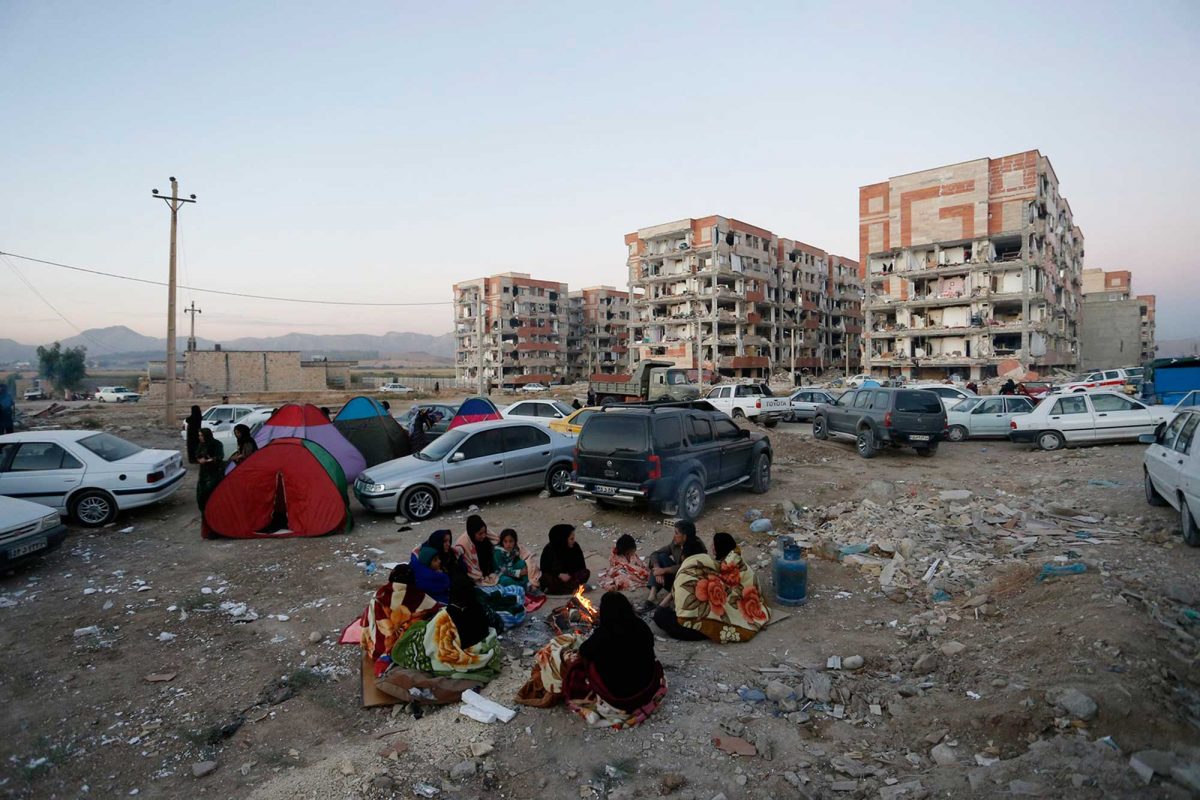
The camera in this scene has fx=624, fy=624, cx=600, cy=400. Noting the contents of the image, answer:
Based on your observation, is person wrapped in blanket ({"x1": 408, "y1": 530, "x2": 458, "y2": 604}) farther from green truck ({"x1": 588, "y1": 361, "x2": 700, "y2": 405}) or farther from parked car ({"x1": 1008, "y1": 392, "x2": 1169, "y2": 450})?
green truck ({"x1": 588, "y1": 361, "x2": 700, "y2": 405})

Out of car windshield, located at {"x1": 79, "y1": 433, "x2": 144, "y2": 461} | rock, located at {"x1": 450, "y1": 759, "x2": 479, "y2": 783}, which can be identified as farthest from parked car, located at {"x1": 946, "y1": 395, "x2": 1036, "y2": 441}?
car windshield, located at {"x1": 79, "y1": 433, "x2": 144, "y2": 461}

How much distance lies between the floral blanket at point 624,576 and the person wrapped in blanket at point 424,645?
2024 millimetres

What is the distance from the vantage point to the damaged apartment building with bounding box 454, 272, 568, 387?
279ft

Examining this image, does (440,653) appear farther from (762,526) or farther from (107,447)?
(107,447)

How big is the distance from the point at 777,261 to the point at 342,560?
6781 cm

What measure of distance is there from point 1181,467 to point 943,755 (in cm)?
581

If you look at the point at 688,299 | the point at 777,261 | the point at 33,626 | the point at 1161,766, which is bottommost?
the point at 33,626

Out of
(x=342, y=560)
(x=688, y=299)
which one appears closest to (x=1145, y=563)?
(x=342, y=560)

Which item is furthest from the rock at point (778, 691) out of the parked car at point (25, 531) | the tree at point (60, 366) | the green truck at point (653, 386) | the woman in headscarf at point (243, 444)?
the tree at point (60, 366)

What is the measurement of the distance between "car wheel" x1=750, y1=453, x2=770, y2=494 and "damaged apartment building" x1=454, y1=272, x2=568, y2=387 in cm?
7061

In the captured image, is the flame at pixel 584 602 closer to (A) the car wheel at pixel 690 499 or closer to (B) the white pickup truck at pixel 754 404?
(A) the car wheel at pixel 690 499

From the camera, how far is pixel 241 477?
33.0ft

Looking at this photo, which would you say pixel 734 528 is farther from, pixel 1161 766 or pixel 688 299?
pixel 688 299

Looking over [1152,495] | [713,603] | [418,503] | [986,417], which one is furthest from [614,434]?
[986,417]
